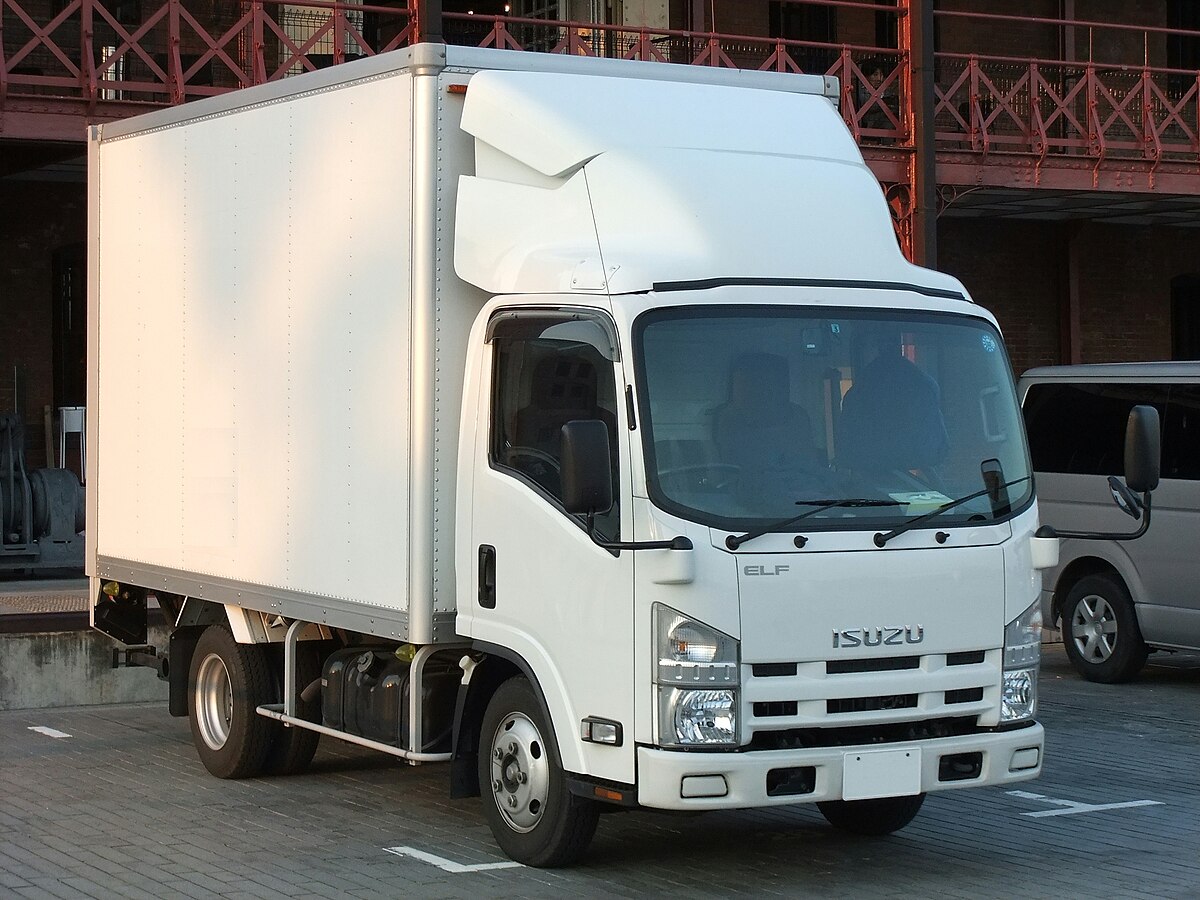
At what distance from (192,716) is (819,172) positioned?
4.68m

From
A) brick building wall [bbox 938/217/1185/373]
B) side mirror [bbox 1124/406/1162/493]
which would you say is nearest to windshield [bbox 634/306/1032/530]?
side mirror [bbox 1124/406/1162/493]

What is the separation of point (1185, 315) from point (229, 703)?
67.2ft

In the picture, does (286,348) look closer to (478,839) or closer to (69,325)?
(478,839)

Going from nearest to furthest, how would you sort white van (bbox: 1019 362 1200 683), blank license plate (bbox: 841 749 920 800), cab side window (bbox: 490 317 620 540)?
blank license plate (bbox: 841 749 920 800) → cab side window (bbox: 490 317 620 540) → white van (bbox: 1019 362 1200 683)

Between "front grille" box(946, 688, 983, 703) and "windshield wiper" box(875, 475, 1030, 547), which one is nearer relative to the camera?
"windshield wiper" box(875, 475, 1030, 547)

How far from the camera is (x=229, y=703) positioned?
9.91m

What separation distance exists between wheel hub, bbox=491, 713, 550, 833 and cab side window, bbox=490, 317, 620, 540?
99cm

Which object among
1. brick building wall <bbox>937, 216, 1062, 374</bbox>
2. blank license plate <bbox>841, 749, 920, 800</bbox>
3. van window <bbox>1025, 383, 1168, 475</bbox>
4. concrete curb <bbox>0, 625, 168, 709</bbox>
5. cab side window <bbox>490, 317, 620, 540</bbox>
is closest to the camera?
blank license plate <bbox>841, 749, 920, 800</bbox>

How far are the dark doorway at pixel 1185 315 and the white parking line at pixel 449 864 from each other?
21312 millimetres

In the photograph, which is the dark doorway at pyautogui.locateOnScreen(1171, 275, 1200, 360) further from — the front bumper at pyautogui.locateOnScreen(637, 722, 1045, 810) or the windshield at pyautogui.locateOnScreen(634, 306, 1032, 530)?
the front bumper at pyautogui.locateOnScreen(637, 722, 1045, 810)

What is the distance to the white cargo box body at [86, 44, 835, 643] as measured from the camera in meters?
7.91

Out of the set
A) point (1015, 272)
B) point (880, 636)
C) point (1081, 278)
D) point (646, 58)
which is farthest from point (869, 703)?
point (1081, 278)

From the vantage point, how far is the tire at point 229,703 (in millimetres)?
9609

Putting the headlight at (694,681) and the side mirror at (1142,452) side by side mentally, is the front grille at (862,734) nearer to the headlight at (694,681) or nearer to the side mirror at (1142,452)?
the headlight at (694,681)
